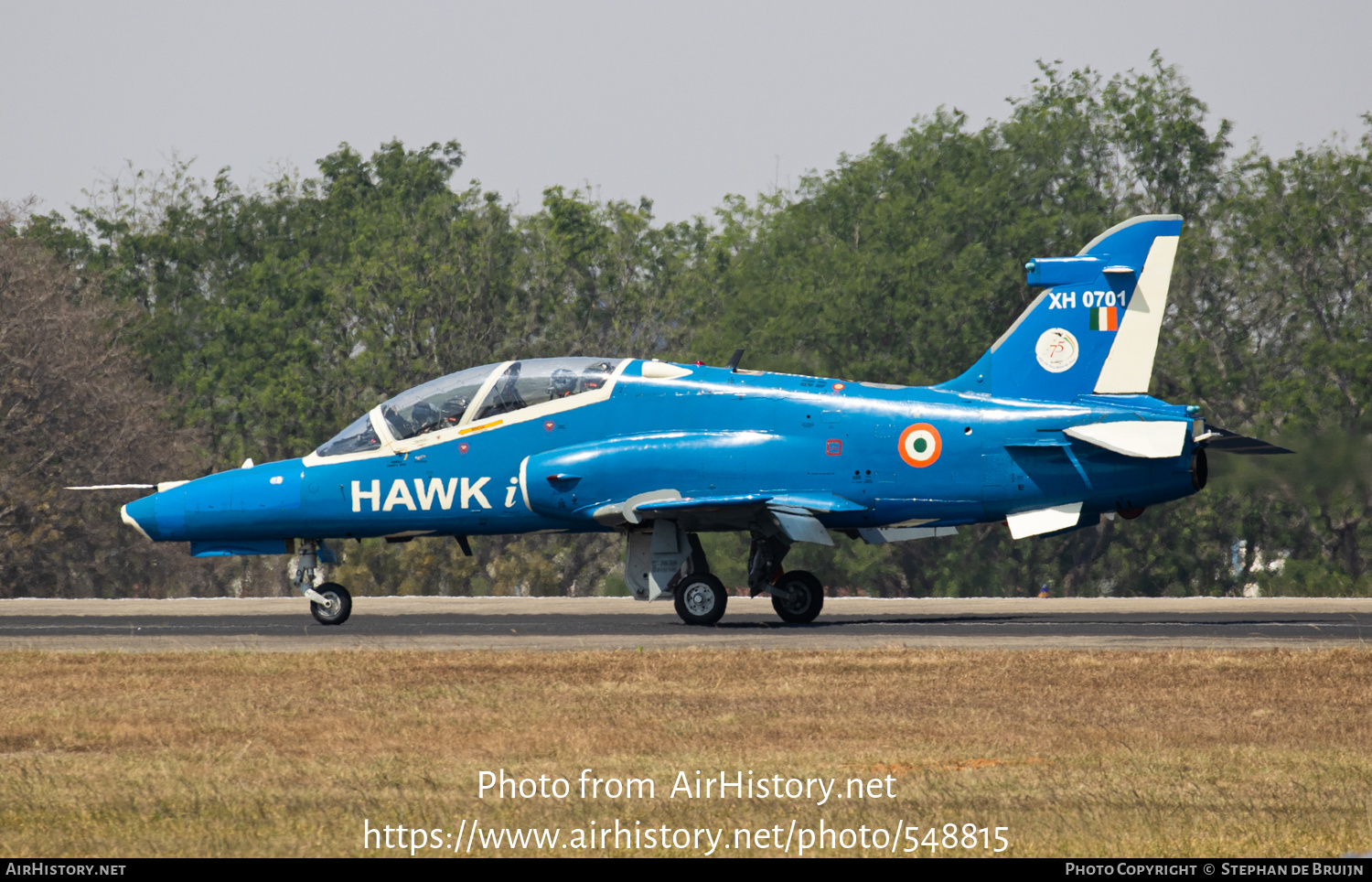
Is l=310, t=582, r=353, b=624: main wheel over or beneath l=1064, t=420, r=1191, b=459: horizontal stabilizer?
beneath

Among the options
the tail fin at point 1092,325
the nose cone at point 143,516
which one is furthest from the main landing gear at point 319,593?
the tail fin at point 1092,325

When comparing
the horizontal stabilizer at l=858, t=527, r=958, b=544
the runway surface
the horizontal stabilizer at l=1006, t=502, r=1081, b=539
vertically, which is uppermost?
the horizontal stabilizer at l=1006, t=502, r=1081, b=539

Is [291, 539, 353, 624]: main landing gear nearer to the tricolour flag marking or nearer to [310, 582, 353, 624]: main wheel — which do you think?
[310, 582, 353, 624]: main wheel

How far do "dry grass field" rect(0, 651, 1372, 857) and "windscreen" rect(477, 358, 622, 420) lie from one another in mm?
5509

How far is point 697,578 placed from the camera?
22.3 metres

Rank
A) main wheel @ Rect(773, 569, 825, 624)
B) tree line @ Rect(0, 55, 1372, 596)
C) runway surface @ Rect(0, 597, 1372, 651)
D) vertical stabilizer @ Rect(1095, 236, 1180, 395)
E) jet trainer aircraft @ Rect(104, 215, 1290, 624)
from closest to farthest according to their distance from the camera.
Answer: runway surface @ Rect(0, 597, 1372, 651)
jet trainer aircraft @ Rect(104, 215, 1290, 624)
vertical stabilizer @ Rect(1095, 236, 1180, 395)
main wheel @ Rect(773, 569, 825, 624)
tree line @ Rect(0, 55, 1372, 596)

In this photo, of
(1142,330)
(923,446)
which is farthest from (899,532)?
(1142,330)

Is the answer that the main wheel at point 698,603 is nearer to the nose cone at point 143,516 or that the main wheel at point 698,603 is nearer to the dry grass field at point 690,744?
the dry grass field at point 690,744

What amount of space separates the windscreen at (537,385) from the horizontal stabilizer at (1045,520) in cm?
608

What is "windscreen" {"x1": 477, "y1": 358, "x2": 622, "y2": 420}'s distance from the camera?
22.6 m

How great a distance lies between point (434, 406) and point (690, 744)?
39.5 feet

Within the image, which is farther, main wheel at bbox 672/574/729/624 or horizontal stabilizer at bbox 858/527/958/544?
horizontal stabilizer at bbox 858/527/958/544

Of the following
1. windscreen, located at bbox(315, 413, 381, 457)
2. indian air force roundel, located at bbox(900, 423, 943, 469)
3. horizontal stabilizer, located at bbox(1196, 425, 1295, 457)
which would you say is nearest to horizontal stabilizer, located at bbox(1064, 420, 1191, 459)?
horizontal stabilizer, located at bbox(1196, 425, 1295, 457)
